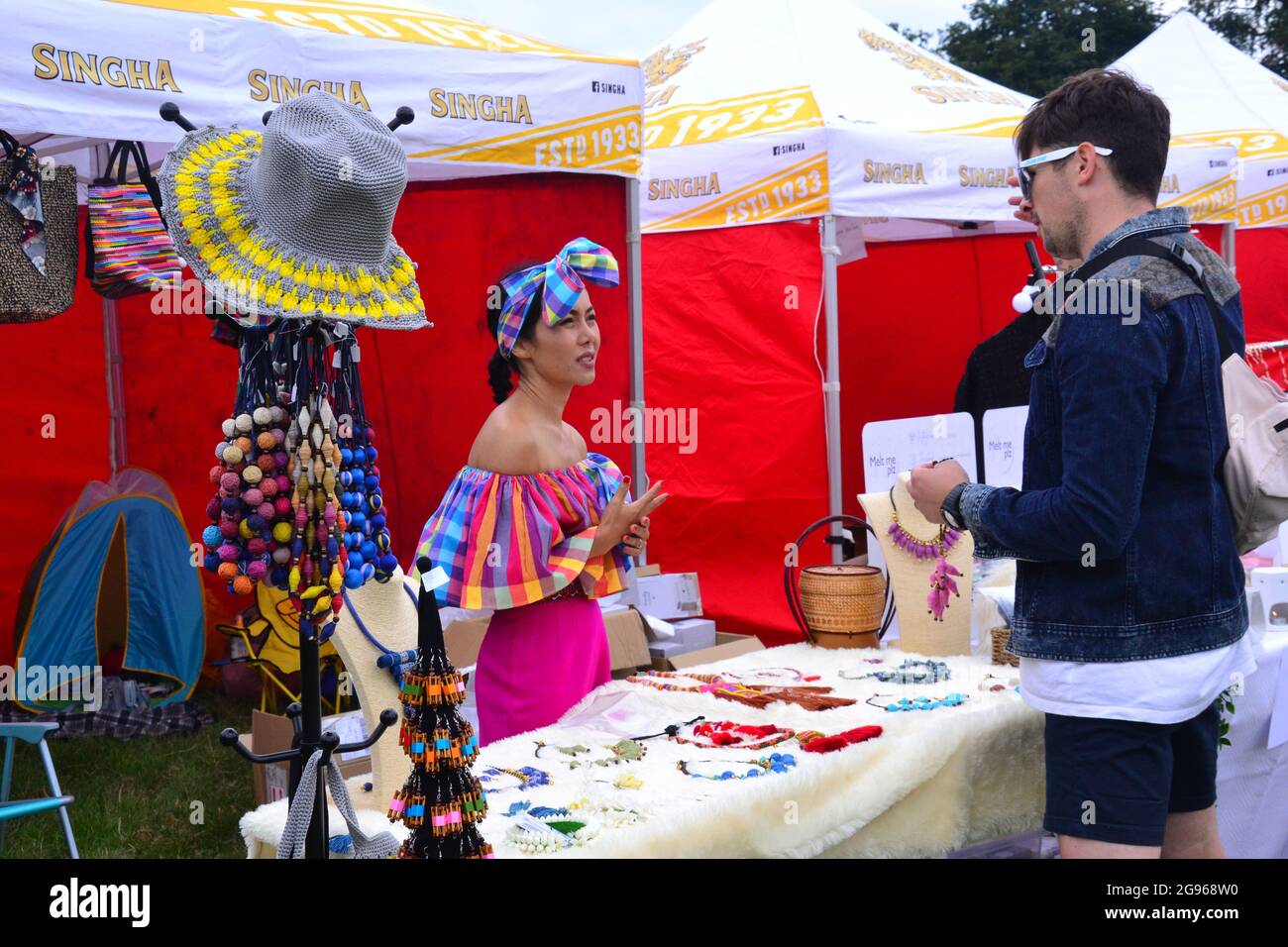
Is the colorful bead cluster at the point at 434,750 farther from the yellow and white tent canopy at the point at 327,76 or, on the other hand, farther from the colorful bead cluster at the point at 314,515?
the yellow and white tent canopy at the point at 327,76

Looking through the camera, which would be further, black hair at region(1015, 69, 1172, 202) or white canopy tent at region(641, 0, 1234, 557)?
white canopy tent at region(641, 0, 1234, 557)

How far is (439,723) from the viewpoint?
162 centimetres

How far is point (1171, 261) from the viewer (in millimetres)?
1827

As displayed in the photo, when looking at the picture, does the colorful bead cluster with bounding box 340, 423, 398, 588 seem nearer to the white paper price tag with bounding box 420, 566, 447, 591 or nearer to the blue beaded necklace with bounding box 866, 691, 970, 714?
the white paper price tag with bounding box 420, 566, 447, 591

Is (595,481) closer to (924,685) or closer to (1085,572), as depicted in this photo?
(924,685)

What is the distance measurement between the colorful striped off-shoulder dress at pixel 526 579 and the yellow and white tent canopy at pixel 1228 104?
5781 mm

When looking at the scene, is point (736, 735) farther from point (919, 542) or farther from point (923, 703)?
point (919, 542)

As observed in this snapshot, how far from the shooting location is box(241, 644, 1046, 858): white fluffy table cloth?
2.00 m

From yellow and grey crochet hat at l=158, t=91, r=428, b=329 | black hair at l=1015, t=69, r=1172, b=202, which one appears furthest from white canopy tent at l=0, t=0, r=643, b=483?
black hair at l=1015, t=69, r=1172, b=202

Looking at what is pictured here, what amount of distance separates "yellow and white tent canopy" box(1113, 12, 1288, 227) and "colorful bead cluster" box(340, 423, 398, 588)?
21.8ft

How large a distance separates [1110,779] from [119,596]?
13.7 feet

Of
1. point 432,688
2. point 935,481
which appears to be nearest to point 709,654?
point 935,481

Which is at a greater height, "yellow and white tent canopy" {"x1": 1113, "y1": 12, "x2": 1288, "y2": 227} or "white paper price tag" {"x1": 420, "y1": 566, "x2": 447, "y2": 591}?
"yellow and white tent canopy" {"x1": 1113, "y1": 12, "x2": 1288, "y2": 227}
